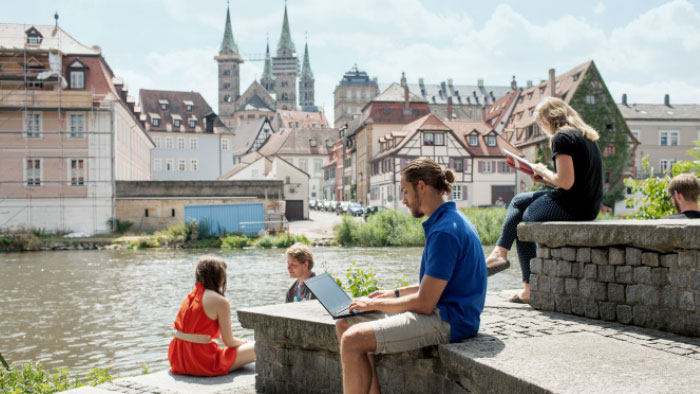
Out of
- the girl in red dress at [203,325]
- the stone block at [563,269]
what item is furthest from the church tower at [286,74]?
the stone block at [563,269]

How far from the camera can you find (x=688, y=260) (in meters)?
4.43

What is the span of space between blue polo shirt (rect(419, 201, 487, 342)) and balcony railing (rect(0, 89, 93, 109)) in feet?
135

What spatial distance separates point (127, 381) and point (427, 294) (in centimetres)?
358

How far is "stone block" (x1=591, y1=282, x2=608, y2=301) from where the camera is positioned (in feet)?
16.9

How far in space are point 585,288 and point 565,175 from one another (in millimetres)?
888

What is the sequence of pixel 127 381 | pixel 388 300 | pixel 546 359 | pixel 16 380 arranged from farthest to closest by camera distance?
pixel 16 380, pixel 127 381, pixel 388 300, pixel 546 359

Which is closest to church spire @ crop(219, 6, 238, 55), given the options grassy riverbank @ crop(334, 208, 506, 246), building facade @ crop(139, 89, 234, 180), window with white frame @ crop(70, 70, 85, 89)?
building facade @ crop(139, 89, 234, 180)

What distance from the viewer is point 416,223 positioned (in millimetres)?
39844

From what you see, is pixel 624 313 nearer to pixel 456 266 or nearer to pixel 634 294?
pixel 634 294

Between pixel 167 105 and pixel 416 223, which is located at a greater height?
pixel 167 105

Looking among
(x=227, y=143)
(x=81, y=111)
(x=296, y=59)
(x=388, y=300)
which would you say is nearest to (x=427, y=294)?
(x=388, y=300)

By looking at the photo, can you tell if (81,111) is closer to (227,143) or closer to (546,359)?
(227,143)

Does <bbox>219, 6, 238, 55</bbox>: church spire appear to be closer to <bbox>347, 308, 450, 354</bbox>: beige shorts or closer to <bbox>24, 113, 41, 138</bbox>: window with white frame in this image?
<bbox>24, 113, 41, 138</bbox>: window with white frame

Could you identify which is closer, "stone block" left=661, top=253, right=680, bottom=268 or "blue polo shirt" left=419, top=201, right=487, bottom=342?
"blue polo shirt" left=419, top=201, right=487, bottom=342
